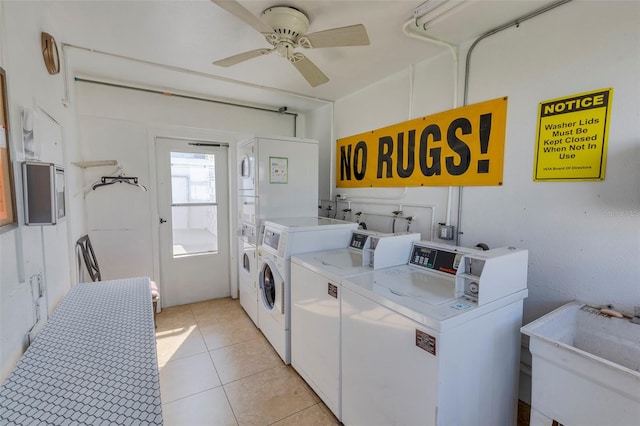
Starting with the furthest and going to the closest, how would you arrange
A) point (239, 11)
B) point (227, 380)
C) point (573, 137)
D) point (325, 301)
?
point (227, 380), point (325, 301), point (573, 137), point (239, 11)

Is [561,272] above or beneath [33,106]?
beneath

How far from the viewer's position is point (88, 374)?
3.27ft

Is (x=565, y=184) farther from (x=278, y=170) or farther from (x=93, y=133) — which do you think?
(x=93, y=133)

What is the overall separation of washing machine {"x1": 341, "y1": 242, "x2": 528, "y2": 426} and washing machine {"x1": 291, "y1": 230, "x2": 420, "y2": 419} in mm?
103

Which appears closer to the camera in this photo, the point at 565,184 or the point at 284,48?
the point at 565,184

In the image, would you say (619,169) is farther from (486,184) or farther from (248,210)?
(248,210)

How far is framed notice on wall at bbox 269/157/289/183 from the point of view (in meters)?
2.93

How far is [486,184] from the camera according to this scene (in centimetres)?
203

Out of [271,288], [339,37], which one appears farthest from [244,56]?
[271,288]

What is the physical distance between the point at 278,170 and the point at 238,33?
1.27 m

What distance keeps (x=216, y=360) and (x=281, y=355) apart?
57 centimetres

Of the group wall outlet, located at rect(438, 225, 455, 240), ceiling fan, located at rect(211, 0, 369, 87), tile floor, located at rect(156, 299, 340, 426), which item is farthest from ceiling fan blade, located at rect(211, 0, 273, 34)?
tile floor, located at rect(156, 299, 340, 426)

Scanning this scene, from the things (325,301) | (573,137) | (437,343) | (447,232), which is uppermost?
(573,137)

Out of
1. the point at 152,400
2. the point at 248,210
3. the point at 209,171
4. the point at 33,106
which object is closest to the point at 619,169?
the point at 152,400
